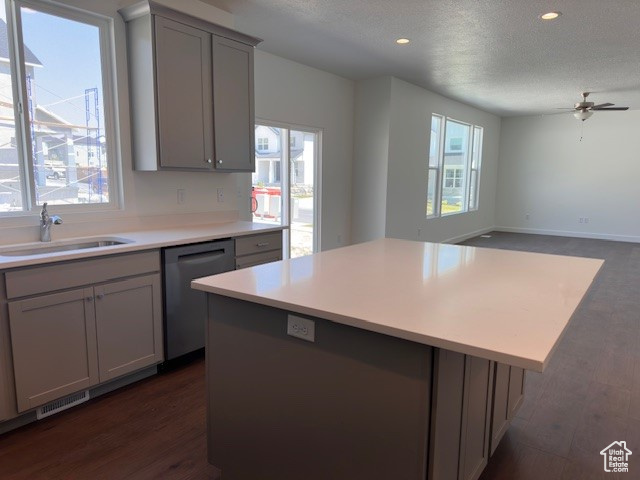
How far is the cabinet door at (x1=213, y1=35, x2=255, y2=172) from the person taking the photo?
331cm

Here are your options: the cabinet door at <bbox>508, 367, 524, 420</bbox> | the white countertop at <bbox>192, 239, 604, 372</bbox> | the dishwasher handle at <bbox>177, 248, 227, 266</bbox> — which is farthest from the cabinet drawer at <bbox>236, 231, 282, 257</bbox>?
the cabinet door at <bbox>508, 367, 524, 420</bbox>

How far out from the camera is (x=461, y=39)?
13.7 ft

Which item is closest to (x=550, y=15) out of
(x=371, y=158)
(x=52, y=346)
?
(x=371, y=158)

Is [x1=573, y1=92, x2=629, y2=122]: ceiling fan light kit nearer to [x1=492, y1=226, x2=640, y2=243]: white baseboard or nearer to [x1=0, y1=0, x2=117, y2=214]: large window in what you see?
[x1=492, y1=226, x2=640, y2=243]: white baseboard

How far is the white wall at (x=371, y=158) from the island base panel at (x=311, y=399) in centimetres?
452

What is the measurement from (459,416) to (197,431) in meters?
1.41

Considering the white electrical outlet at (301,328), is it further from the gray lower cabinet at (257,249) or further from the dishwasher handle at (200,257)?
the gray lower cabinet at (257,249)

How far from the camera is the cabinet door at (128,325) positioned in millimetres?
2445

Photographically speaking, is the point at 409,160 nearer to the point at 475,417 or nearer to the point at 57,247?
the point at 57,247

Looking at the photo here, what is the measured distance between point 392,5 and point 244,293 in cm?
288

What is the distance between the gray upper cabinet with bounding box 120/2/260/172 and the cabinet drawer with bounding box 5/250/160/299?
772 mm

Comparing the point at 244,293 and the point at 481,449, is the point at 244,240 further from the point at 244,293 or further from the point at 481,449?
→ the point at 481,449

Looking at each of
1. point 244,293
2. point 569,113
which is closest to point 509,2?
point 244,293

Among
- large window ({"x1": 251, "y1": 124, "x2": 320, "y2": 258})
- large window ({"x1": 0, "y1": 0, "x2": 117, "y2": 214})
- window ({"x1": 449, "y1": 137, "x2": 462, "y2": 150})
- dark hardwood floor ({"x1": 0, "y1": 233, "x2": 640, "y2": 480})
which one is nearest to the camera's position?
dark hardwood floor ({"x1": 0, "y1": 233, "x2": 640, "y2": 480})
